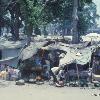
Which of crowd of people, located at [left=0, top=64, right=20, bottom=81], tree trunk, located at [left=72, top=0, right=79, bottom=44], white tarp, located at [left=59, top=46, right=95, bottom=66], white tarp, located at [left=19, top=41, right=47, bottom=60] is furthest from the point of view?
tree trunk, located at [left=72, top=0, right=79, bottom=44]

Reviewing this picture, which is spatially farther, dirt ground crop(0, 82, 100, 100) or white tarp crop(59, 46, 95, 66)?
white tarp crop(59, 46, 95, 66)

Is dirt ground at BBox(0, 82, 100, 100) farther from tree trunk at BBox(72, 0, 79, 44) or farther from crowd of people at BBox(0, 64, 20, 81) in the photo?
tree trunk at BBox(72, 0, 79, 44)

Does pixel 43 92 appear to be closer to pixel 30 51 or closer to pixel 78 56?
pixel 78 56

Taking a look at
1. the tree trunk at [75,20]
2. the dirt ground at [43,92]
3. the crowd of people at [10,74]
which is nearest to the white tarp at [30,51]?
the crowd of people at [10,74]

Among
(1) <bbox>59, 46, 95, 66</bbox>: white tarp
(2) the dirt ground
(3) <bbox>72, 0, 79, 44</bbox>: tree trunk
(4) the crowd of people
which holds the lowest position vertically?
(2) the dirt ground

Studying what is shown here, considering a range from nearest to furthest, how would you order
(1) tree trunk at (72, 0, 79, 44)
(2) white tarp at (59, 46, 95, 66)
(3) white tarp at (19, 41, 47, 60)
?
(2) white tarp at (59, 46, 95, 66) < (3) white tarp at (19, 41, 47, 60) < (1) tree trunk at (72, 0, 79, 44)

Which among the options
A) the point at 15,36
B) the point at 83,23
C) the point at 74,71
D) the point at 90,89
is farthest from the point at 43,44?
the point at 83,23

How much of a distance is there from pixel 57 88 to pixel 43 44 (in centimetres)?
533

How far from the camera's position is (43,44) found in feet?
90.2

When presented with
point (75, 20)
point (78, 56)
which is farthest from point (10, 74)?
point (75, 20)

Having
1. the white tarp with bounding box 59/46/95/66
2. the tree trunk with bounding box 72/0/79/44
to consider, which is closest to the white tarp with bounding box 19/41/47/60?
the white tarp with bounding box 59/46/95/66

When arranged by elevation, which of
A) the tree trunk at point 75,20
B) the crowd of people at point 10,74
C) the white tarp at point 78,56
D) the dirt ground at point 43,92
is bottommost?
the dirt ground at point 43,92

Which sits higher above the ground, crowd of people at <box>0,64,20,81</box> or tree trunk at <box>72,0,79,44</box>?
tree trunk at <box>72,0,79,44</box>

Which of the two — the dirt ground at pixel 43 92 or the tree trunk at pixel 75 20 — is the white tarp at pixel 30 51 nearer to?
the dirt ground at pixel 43 92
